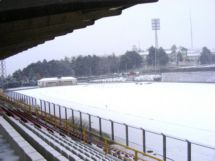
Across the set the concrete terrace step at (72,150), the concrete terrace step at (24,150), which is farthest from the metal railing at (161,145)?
the concrete terrace step at (24,150)

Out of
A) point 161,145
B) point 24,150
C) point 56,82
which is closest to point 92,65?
point 56,82

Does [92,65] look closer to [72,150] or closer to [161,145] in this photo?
[161,145]

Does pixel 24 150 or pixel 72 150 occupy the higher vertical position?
pixel 24 150

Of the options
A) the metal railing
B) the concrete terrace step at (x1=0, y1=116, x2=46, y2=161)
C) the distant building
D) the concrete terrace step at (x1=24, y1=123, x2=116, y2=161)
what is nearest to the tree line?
the distant building

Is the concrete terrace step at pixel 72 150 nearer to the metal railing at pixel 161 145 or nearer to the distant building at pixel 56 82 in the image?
the metal railing at pixel 161 145

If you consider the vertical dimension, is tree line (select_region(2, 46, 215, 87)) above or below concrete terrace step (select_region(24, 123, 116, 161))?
above

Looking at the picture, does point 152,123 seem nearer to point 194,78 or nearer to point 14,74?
point 194,78

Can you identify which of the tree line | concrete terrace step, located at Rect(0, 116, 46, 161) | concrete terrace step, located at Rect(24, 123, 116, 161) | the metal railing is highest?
the tree line

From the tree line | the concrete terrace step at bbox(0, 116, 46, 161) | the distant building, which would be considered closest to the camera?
the concrete terrace step at bbox(0, 116, 46, 161)

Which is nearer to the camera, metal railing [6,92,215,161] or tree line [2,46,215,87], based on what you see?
metal railing [6,92,215,161]

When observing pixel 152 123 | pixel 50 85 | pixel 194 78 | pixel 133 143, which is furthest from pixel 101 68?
pixel 133 143

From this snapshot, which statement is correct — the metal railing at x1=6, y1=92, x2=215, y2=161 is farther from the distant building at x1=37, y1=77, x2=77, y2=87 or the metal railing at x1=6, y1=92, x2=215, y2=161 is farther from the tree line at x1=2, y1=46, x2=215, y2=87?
the tree line at x1=2, y1=46, x2=215, y2=87

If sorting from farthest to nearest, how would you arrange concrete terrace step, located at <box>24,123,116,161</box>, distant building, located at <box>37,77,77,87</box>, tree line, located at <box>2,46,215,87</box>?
tree line, located at <box>2,46,215,87</box>, distant building, located at <box>37,77,77,87</box>, concrete terrace step, located at <box>24,123,116,161</box>

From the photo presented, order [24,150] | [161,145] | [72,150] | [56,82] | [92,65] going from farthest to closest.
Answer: [92,65] → [56,82] → [161,145] → [72,150] → [24,150]
